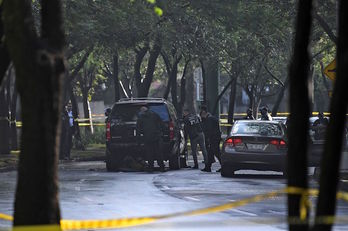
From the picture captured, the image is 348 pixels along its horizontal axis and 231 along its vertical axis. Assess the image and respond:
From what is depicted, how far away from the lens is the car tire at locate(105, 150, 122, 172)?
28.4 metres

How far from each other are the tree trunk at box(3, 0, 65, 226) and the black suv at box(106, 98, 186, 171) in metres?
21.0

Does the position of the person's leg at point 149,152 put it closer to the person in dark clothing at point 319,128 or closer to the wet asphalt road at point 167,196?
the wet asphalt road at point 167,196

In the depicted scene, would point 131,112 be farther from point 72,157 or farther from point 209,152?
point 72,157

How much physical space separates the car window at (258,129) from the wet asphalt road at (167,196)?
1076 mm

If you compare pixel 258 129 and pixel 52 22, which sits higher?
pixel 52 22

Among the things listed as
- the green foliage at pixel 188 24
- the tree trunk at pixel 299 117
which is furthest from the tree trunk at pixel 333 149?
the green foliage at pixel 188 24

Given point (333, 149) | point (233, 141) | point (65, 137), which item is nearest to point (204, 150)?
point (233, 141)

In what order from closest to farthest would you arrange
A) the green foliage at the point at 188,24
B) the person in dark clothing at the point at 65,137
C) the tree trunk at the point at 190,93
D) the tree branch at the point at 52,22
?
1. the tree branch at the point at 52,22
2. the person in dark clothing at the point at 65,137
3. the green foliage at the point at 188,24
4. the tree trunk at the point at 190,93

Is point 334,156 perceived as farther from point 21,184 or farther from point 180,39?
point 180,39

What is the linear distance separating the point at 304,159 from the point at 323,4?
24872 mm

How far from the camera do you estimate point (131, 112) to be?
92.7 feet

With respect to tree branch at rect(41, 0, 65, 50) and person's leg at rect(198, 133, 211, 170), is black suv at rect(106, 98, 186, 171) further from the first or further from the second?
tree branch at rect(41, 0, 65, 50)

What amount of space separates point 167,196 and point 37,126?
13.0 metres

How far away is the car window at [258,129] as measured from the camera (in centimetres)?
2556
